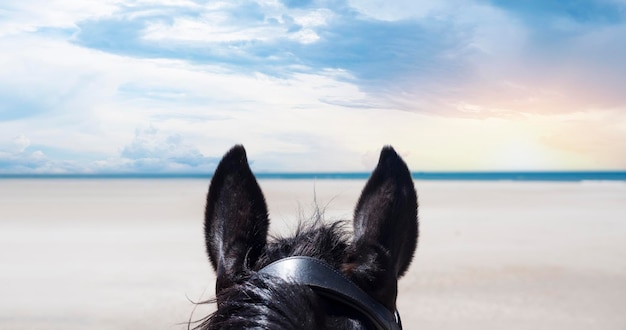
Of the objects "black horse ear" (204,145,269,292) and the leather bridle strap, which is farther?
"black horse ear" (204,145,269,292)

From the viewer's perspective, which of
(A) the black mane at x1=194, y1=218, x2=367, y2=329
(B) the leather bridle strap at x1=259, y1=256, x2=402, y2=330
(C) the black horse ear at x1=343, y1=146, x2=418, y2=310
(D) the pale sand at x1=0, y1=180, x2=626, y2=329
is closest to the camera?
(A) the black mane at x1=194, y1=218, x2=367, y2=329

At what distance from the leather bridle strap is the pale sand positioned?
4.83 feet

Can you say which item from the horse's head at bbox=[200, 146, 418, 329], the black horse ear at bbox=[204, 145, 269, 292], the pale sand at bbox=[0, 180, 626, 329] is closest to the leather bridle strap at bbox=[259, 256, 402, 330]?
the horse's head at bbox=[200, 146, 418, 329]

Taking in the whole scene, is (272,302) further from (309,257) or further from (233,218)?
(233,218)

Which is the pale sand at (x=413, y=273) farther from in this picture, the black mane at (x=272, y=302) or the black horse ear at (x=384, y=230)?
the black mane at (x=272, y=302)

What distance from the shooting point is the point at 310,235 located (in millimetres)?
1677

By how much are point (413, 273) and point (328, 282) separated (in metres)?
8.11

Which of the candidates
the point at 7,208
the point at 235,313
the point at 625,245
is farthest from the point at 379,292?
the point at 7,208

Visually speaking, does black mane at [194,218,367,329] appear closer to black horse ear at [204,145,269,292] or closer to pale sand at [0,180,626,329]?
black horse ear at [204,145,269,292]

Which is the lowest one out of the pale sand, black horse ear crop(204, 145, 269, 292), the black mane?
the pale sand

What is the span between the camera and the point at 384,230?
166 cm

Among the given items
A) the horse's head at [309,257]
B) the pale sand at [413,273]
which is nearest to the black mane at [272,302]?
the horse's head at [309,257]

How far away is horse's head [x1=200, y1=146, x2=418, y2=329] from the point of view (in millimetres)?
1365

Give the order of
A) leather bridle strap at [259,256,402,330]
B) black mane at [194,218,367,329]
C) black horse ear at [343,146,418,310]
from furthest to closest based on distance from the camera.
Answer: black horse ear at [343,146,418,310], leather bridle strap at [259,256,402,330], black mane at [194,218,367,329]
